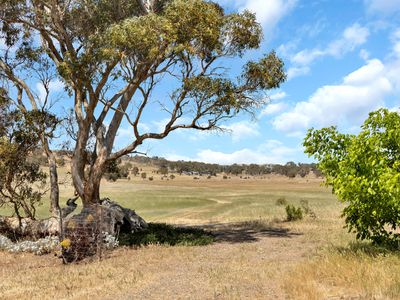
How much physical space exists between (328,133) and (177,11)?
333 inches

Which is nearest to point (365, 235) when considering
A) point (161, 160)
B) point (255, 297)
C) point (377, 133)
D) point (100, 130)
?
point (377, 133)

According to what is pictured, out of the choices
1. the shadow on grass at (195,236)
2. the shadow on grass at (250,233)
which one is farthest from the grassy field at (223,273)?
the shadow on grass at (195,236)

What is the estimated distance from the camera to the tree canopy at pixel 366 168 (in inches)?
435

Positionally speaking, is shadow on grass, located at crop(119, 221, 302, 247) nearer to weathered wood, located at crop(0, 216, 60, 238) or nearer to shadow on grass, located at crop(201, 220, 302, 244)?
shadow on grass, located at crop(201, 220, 302, 244)

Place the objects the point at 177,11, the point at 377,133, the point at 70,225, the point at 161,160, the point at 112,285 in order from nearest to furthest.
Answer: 1. the point at 112,285
2. the point at 377,133
3. the point at 70,225
4. the point at 177,11
5. the point at 161,160

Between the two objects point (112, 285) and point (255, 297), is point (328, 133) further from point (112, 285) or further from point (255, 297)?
point (112, 285)

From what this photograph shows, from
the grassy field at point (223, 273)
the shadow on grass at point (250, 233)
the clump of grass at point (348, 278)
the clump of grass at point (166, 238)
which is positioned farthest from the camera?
the shadow on grass at point (250, 233)

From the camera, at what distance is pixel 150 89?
2012cm

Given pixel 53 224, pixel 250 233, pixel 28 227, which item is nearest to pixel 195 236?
pixel 250 233

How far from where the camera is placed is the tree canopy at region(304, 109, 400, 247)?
11.0 m

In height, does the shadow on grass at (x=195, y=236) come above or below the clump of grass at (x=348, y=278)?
below

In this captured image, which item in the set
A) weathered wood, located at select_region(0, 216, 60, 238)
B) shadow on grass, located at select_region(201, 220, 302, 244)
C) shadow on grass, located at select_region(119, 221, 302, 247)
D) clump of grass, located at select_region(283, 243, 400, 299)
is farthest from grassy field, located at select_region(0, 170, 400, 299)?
weathered wood, located at select_region(0, 216, 60, 238)

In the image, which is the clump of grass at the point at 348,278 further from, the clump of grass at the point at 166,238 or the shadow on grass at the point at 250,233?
the shadow on grass at the point at 250,233

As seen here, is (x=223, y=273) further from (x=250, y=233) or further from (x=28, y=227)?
(x=28, y=227)
